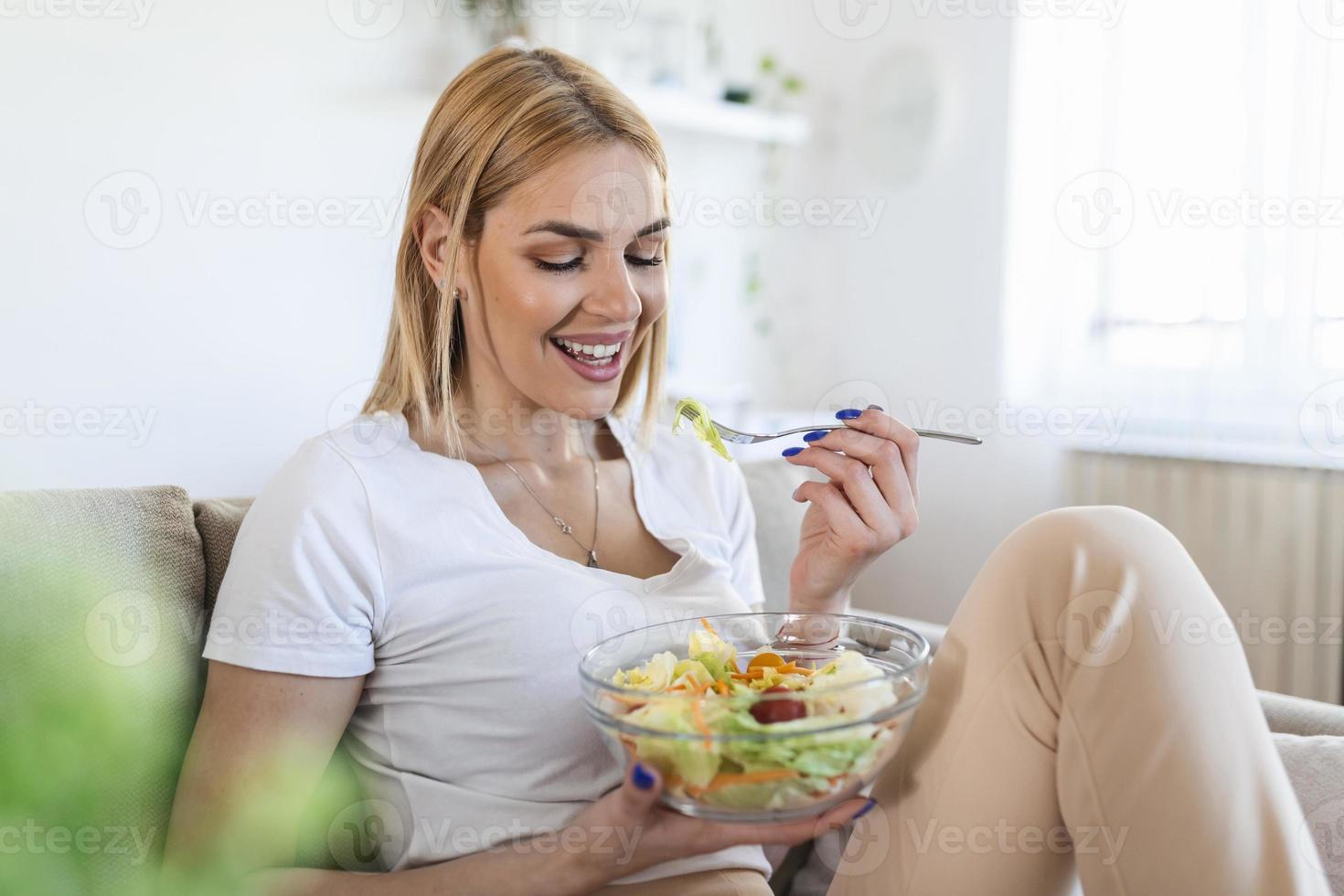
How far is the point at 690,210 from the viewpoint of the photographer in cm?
336

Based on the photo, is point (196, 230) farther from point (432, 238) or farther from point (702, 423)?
point (702, 423)

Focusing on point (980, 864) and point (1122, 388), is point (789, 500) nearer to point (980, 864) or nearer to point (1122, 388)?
point (980, 864)

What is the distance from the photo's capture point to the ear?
47.3 inches

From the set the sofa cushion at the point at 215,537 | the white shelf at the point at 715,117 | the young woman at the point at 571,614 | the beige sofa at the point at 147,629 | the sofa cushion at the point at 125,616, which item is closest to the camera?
the sofa cushion at the point at 125,616

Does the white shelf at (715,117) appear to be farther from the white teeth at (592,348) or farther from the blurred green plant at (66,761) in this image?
the blurred green plant at (66,761)

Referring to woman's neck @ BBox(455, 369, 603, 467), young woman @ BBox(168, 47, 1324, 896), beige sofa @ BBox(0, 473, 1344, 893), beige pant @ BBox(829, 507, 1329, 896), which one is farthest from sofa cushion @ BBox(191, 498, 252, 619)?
beige pant @ BBox(829, 507, 1329, 896)

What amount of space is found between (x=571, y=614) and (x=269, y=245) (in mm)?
1616

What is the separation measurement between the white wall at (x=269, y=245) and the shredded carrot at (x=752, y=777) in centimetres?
168

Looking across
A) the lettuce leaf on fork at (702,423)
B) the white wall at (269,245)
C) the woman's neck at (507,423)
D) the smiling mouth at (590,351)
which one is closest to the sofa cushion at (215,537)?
the woman's neck at (507,423)

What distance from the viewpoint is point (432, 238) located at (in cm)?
121

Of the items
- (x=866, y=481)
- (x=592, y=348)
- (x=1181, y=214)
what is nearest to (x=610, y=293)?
(x=592, y=348)

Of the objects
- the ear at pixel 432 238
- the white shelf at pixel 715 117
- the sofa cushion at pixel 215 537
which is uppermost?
the white shelf at pixel 715 117

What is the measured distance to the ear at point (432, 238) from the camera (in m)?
1.20

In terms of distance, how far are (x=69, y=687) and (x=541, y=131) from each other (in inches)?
36.6
